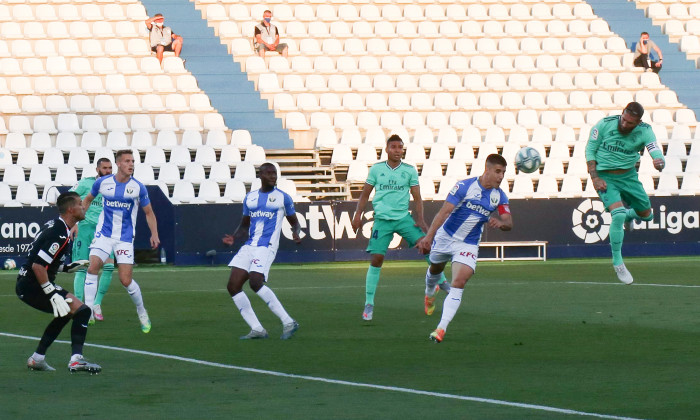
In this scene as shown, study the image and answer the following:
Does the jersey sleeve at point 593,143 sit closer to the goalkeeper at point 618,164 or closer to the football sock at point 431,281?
the goalkeeper at point 618,164

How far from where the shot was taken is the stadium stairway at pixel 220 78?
31.5 m

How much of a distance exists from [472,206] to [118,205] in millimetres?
4290

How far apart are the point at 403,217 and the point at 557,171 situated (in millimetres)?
17340

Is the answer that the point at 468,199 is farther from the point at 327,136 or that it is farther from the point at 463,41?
the point at 463,41

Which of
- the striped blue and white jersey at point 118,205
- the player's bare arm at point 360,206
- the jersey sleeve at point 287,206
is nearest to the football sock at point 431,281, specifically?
the player's bare arm at point 360,206

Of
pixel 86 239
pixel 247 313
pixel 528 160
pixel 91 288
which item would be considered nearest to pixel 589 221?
pixel 528 160

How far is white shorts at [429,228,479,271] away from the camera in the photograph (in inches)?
449

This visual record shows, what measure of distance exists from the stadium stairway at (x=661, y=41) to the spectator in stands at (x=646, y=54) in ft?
2.84

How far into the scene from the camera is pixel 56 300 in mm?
9102

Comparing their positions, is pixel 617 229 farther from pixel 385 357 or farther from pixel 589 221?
pixel 589 221

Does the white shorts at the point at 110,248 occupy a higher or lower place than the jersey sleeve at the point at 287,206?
lower

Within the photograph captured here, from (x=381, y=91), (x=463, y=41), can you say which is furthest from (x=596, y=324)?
(x=463, y=41)

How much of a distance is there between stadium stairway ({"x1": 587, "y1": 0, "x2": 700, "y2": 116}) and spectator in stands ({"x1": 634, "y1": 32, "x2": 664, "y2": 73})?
865 mm

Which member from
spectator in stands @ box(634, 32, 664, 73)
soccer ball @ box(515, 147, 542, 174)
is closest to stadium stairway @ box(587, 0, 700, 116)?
spectator in stands @ box(634, 32, 664, 73)
